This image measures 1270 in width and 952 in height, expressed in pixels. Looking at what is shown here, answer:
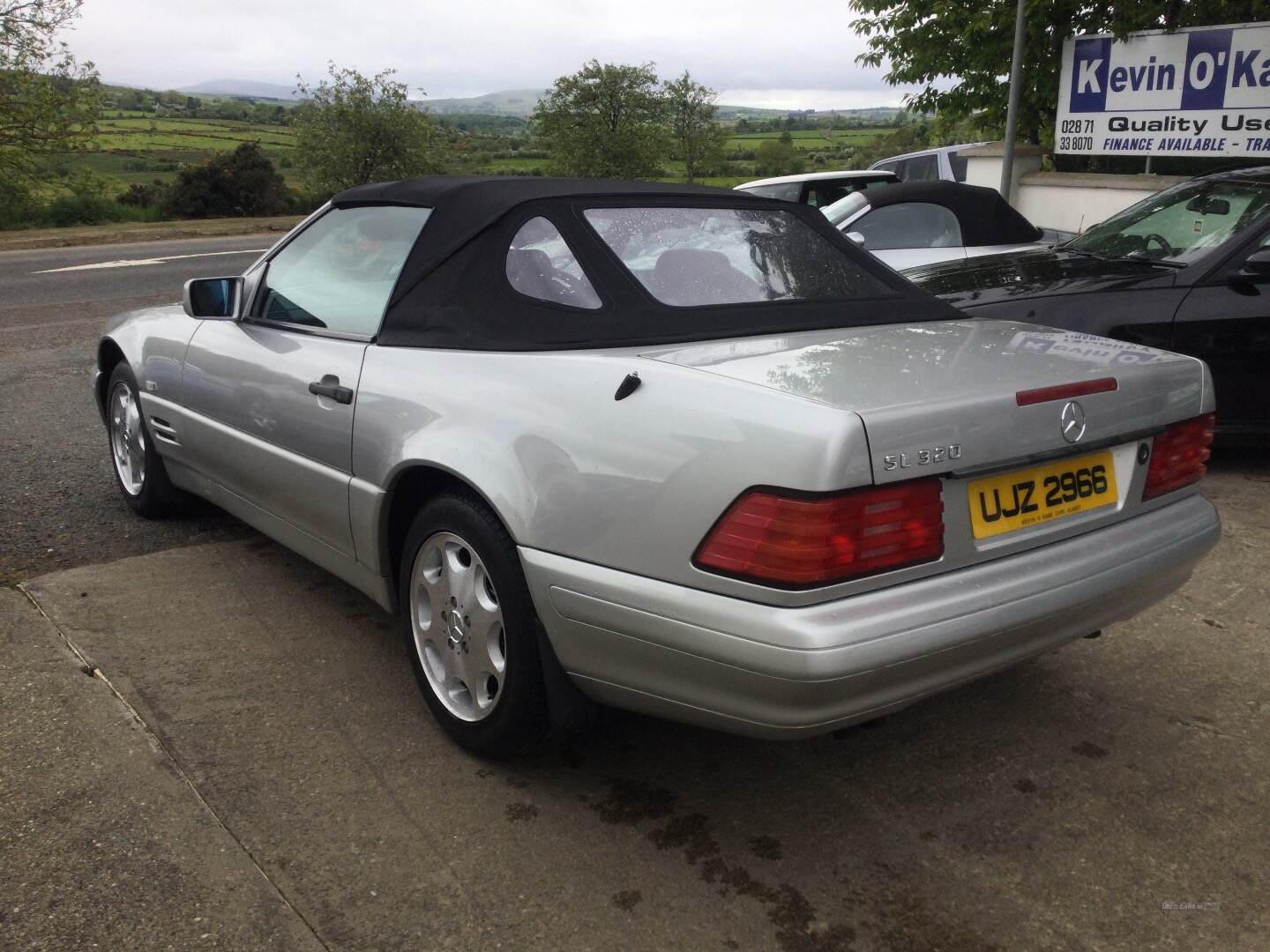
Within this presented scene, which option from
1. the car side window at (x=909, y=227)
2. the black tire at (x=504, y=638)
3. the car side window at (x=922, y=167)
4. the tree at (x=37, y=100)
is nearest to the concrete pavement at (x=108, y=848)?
the black tire at (x=504, y=638)

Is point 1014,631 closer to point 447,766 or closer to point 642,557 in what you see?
point 642,557

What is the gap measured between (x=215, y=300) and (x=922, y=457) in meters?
2.80

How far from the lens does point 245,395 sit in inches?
147

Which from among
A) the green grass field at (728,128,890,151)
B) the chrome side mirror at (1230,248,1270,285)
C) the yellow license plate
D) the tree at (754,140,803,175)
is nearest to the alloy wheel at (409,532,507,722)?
the yellow license plate

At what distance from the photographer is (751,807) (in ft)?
8.95

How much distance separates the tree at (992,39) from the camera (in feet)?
41.2

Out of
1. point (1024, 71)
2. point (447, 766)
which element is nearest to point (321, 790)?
point (447, 766)

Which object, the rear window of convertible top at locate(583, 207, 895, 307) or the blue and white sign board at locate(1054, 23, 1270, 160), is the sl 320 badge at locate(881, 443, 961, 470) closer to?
the rear window of convertible top at locate(583, 207, 895, 307)

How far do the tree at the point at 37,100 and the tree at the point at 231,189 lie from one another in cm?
360

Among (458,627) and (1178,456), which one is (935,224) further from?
(458,627)

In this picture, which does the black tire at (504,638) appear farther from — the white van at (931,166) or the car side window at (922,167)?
the car side window at (922,167)

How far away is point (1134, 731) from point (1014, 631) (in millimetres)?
921

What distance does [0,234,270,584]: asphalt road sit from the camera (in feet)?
15.0

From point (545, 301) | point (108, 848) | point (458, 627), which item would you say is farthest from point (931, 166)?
point (108, 848)
